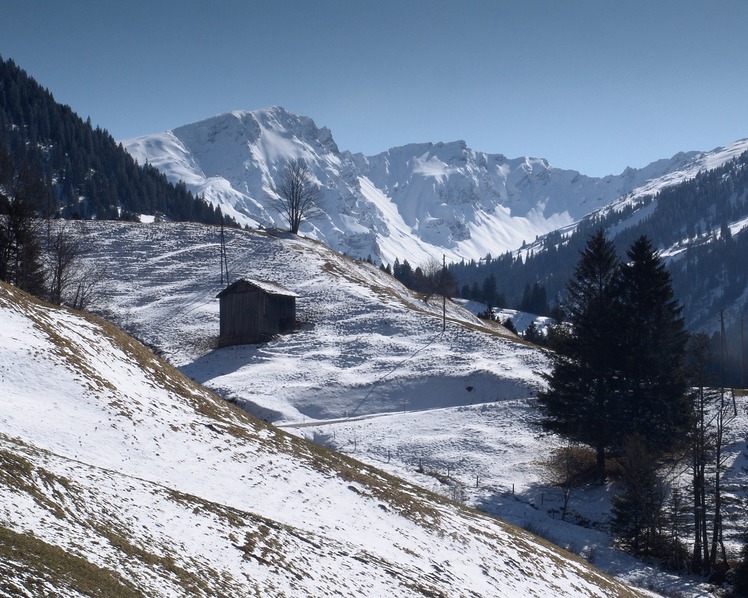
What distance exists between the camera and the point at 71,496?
14.8 m

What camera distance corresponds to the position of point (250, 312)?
199 ft

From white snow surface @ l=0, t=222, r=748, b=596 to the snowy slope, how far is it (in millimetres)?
69

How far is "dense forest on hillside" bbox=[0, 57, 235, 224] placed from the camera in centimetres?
16300

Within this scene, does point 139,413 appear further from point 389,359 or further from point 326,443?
point 389,359

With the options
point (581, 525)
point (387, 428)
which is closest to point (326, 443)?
point (387, 428)

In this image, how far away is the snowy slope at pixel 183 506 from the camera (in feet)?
43.5

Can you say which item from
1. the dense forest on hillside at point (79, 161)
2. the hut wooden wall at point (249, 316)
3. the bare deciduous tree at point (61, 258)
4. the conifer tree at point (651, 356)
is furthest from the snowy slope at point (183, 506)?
the dense forest on hillside at point (79, 161)

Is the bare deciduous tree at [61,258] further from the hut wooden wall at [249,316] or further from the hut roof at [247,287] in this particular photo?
the hut wooden wall at [249,316]

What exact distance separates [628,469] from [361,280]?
45.9 meters

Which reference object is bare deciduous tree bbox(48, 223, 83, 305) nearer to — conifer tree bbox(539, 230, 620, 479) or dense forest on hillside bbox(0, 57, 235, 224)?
conifer tree bbox(539, 230, 620, 479)

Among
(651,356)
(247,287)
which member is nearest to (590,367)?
(651,356)

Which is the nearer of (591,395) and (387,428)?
(591,395)

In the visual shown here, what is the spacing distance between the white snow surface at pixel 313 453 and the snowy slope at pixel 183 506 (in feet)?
0.23

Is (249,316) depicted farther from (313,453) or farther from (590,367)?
(313,453)
